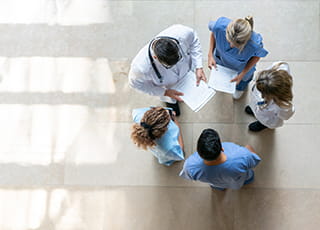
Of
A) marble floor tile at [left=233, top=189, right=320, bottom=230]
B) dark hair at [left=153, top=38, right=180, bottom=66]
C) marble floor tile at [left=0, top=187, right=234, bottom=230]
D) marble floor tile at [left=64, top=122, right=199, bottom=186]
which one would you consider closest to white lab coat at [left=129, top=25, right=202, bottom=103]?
dark hair at [left=153, top=38, right=180, bottom=66]

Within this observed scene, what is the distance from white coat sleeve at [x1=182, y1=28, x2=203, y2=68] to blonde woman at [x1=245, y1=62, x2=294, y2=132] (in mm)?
570

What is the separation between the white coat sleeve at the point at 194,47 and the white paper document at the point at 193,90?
139 millimetres

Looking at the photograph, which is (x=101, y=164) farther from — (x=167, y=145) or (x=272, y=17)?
(x=272, y=17)

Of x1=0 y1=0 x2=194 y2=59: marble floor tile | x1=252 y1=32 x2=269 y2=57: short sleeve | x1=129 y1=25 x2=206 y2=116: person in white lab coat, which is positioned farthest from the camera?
x1=0 y1=0 x2=194 y2=59: marble floor tile

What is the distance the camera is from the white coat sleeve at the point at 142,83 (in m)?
2.41

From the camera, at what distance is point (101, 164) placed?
10.7 ft

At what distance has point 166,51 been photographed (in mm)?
2111

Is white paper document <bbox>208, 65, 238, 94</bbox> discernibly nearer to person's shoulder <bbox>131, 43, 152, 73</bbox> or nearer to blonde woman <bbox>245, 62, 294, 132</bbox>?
blonde woman <bbox>245, 62, 294, 132</bbox>

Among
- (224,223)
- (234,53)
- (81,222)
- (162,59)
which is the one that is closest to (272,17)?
(234,53)

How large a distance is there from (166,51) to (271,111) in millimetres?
1013

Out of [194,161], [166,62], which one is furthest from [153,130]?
[166,62]

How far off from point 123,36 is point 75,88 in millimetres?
842

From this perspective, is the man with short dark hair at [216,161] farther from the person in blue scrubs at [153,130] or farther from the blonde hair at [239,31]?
the blonde hair at [239,31]

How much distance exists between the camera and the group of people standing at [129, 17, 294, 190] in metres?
2.14
